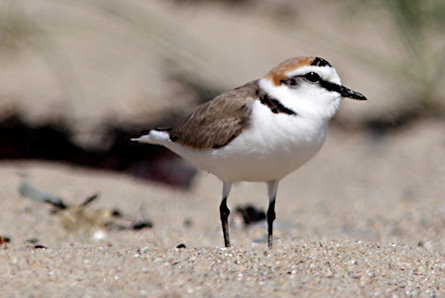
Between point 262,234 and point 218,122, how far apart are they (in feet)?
3.74

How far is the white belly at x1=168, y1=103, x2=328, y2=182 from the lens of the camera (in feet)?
9.89

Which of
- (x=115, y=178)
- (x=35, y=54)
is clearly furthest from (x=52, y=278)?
(x=35, y=54)

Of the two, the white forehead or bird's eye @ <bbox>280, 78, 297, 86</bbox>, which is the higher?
the white forehead

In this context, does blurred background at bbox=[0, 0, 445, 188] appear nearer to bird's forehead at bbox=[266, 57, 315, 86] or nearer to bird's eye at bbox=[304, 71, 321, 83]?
bird's forehead at bbox=[266, 57, 315, 86]

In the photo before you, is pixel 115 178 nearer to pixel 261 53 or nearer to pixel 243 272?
pixel 243 272

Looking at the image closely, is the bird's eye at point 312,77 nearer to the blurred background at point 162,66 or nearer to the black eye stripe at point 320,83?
the black eye stripe at point 320,83

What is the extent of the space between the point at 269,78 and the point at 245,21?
692 centimetres

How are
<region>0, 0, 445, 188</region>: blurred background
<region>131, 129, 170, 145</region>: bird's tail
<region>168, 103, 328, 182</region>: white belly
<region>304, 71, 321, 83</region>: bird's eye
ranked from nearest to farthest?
<region>168, 103, 328, 182</region>: white belly
<region>304, 71, 321, 83</region>: bird's eye
<region>131, 129, 170, 145</region>: bird's tail
<region>0, 0, 445, 188</region>: blurred background

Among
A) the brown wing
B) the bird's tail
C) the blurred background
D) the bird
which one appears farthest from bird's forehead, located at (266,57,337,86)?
the blurred background

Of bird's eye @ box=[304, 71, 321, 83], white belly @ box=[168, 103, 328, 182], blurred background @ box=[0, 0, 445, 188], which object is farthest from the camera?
blurred background @ box=[0, 0, 445, 188]

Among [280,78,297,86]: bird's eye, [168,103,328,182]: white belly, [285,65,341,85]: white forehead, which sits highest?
[285,65,341,85]: white forehead

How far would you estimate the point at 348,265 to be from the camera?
288cm

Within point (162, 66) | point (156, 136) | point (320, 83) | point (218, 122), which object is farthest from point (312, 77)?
point (162, 66)

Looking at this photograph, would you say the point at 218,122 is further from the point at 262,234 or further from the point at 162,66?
the point at 162,66
